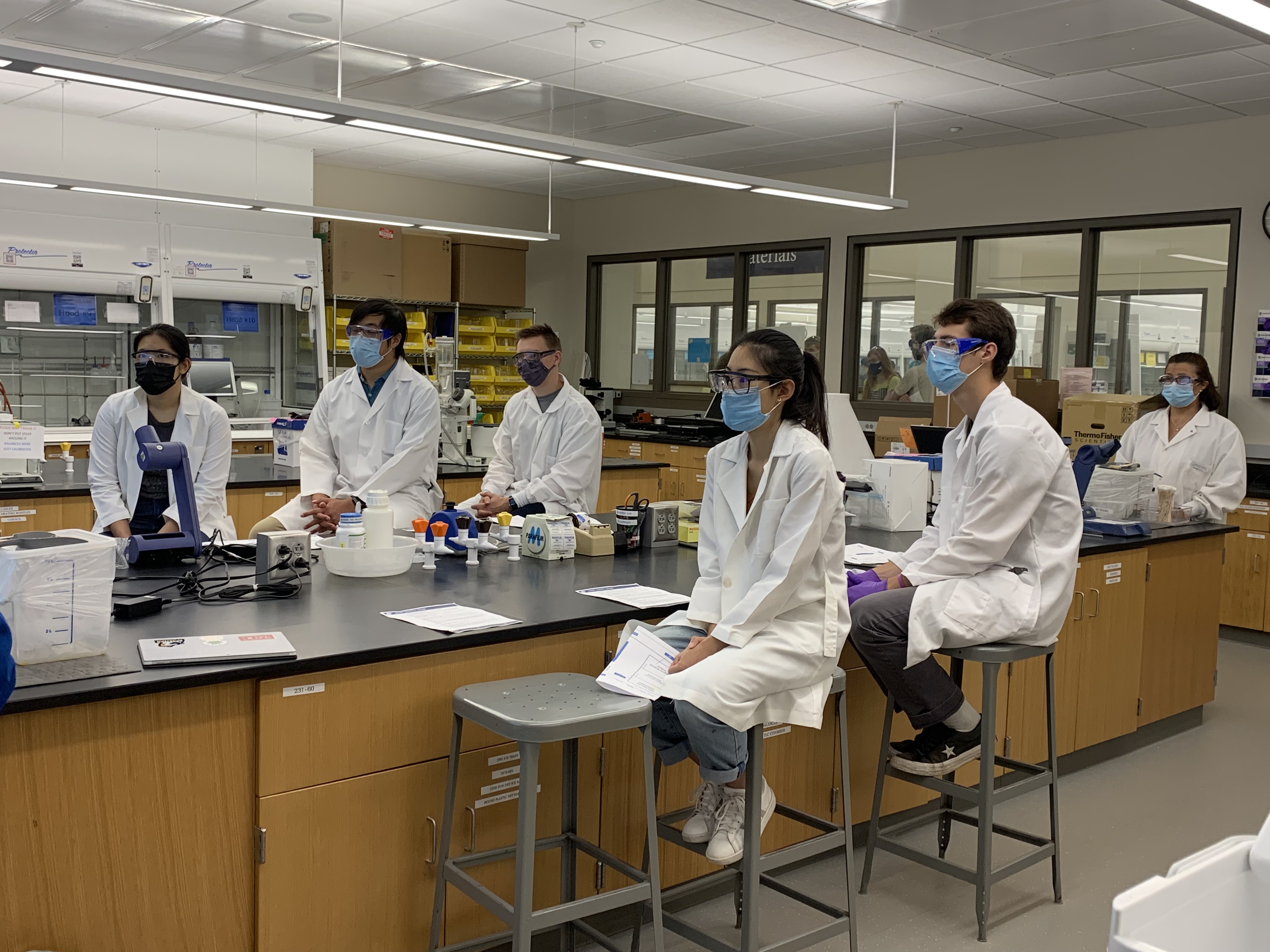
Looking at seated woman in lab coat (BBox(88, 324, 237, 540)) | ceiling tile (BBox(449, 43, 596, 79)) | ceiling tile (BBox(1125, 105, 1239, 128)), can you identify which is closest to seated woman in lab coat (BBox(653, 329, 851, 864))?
seated woman in lab coat (BBox(88, 324, 237, 540))

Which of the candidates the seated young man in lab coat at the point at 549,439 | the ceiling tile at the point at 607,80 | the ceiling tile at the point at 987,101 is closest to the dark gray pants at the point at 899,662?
the seated young man in lab coat at the point at 549,439

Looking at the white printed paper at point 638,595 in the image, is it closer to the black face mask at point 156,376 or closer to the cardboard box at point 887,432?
the black face mask at point 156,376

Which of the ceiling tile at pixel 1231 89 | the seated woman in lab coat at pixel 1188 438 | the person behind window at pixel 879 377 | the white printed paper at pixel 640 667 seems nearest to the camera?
the white printed paper at pixel 640 667

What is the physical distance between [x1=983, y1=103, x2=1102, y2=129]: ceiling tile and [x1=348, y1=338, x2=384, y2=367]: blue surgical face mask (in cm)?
422

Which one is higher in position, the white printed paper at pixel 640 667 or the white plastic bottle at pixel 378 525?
the white plastic bottle at pixel 378 525

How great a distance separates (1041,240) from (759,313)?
236 centimetres

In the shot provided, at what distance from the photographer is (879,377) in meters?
8.20

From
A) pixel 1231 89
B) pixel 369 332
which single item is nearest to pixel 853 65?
pixel 1231 89

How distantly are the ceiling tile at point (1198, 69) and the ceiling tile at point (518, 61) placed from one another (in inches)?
108

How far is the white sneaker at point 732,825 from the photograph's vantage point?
2436 millimetres

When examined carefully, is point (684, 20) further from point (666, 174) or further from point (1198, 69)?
point (1198, 69)

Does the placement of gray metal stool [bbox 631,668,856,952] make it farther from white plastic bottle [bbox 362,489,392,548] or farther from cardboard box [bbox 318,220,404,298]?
cardboard box [bbox 318,220,404,298]

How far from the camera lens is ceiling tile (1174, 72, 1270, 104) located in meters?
5.50

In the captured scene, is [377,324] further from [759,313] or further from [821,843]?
[759,313]
